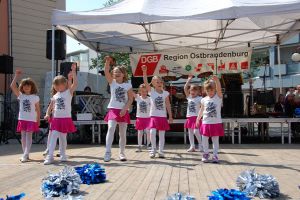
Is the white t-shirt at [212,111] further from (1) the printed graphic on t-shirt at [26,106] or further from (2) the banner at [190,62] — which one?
(2) the banner at [190,62]

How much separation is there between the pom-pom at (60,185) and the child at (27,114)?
3178mm

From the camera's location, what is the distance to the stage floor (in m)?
4.88

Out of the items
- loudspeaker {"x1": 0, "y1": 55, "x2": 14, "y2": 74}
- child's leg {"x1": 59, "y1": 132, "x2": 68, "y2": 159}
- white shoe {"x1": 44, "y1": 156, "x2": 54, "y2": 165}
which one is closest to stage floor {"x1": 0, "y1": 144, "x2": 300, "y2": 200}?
white shoe {"x1": 44, "y1": 156, "x2": 54, "y2": 165}

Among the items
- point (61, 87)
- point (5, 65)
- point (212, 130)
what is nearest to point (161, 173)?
point (212, 130)

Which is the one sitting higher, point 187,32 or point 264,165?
point 187,32

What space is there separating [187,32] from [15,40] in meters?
8.90

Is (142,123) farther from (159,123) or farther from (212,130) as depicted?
(212,130)

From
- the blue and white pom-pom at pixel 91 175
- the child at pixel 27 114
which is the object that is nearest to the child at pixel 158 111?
the child at pixel 27 114

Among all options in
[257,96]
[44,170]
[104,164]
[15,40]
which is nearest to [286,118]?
[257,96]

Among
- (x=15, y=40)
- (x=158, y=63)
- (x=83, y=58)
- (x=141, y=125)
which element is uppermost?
(x=83, y=58)

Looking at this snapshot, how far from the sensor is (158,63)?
14.5 metres

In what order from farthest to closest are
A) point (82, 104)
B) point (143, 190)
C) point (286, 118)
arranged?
point (82, 104) < point (286, 118) < point (143, 190)

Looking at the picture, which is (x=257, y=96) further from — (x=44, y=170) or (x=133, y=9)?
→ (x=44, y=170)

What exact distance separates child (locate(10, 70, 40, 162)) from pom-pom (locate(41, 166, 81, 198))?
10.4ft
